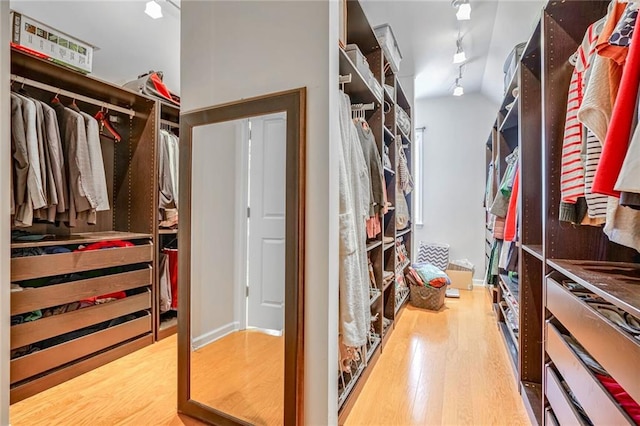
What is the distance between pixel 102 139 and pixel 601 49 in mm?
3016

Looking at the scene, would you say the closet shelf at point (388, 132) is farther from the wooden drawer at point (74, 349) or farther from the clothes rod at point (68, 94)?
the wooden drawer at point (74, 349)

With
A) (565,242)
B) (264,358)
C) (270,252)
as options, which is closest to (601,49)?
(565,242)

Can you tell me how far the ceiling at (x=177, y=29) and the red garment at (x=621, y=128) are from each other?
171cm

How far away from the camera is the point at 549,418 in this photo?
136 centimetres

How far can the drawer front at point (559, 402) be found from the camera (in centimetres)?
111

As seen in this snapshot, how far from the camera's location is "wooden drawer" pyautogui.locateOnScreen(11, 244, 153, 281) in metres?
1.82

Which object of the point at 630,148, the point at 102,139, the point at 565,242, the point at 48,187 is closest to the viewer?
Result: the point at 630,148

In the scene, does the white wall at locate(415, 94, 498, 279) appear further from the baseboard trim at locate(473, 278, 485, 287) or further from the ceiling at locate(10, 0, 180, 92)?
the ceiling at locate(10, 0, 180, 92)

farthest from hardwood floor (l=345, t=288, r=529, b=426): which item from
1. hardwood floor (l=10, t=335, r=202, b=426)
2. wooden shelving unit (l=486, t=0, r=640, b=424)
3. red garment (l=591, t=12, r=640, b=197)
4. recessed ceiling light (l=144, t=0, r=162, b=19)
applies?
recessed ceiling light (l=144, t=0, r=162, b=19)

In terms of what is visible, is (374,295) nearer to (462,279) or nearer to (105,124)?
(105,124)

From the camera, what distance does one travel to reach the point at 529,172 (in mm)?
1864

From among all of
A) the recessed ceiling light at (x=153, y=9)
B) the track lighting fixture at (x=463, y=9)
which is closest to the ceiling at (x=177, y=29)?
the track lighting fixture at (x=463, y=9)

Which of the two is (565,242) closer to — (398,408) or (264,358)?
(398,408)

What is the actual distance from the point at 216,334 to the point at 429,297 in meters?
2.32
